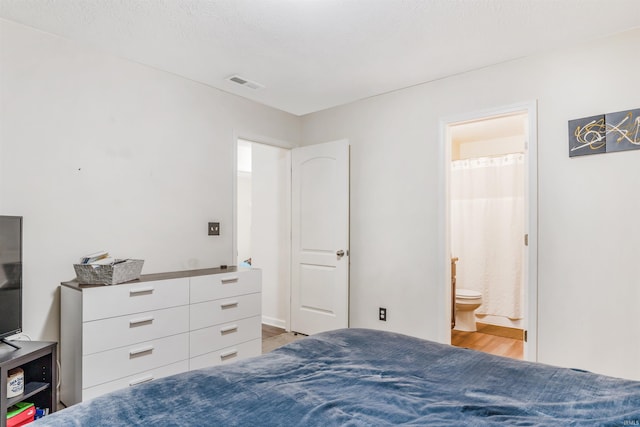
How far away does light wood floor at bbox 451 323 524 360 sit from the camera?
11.5ft

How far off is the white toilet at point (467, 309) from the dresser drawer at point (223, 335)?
2.30 m

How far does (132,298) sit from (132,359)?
15.4 inches

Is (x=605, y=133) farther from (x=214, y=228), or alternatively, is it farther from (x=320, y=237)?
(x=214, y=228)

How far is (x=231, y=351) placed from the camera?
116 inches

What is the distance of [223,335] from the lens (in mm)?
2896

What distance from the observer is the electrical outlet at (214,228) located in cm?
335

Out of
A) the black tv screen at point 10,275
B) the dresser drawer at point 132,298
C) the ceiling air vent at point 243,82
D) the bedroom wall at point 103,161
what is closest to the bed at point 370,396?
the dresser drawer at point 132,298

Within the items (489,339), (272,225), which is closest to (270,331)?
(272,225)

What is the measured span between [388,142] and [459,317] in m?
2.18

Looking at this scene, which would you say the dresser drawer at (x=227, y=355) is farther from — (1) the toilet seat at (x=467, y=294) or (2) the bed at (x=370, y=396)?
(1) the toilet seat at (x=467, y=294)

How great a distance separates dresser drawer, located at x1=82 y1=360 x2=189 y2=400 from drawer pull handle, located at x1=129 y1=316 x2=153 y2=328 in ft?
1.05

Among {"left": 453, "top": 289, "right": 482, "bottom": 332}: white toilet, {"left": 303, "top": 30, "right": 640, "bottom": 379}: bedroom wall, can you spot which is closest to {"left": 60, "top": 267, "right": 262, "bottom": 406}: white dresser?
{"left": 303, "top": 30, "right": 640, "bottom": 379}: bedroom wall

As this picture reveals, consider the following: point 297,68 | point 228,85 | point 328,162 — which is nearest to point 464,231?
point 328,162

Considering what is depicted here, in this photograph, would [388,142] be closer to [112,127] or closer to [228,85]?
[228,85]
